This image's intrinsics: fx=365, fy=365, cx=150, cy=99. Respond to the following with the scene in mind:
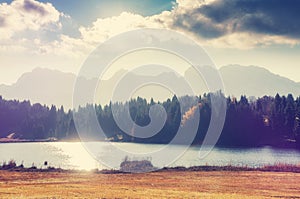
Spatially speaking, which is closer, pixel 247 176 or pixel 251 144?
pixel 247 176

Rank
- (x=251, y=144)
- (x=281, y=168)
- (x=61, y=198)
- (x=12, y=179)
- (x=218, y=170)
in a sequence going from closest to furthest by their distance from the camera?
(x=61, y=198), (x=12, y=179), (x=218, y=170), (x=281, y=168), (x=251, y=144)

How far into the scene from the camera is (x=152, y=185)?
164 feet

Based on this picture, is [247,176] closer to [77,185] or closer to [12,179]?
[77,185]

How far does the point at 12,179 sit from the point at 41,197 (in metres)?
17.7

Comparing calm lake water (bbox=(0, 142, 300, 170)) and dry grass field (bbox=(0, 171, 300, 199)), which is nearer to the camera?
dry grass field (bbox=(0, 171, 300, 199))

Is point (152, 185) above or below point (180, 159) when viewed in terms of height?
below

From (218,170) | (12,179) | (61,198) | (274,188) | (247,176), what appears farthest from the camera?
(218,170)

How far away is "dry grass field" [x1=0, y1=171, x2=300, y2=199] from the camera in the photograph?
139ft

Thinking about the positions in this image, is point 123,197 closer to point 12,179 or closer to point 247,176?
point 12,179

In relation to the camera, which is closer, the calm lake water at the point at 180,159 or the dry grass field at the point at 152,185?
the dry grass field at the point at 152,185

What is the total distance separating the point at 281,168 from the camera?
240ft

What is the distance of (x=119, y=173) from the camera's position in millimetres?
64375

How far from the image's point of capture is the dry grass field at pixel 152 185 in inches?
1666

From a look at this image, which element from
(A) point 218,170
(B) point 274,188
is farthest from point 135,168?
(B) point 274,188
